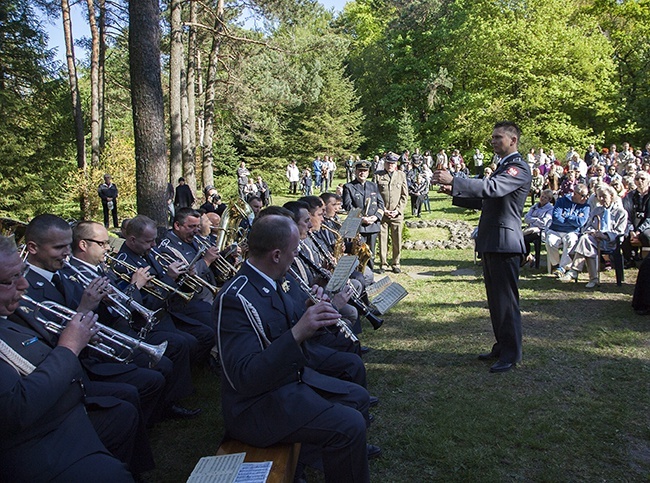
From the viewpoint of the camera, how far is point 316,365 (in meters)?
3.91

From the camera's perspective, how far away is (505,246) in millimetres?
5035

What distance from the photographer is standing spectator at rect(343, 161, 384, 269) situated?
30.9 feet

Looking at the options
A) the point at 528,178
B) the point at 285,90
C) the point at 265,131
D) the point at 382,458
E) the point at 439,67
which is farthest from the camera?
the point at 439,67

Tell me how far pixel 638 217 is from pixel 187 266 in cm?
801

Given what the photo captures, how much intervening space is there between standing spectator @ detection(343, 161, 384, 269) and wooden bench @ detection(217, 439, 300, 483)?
6.60m

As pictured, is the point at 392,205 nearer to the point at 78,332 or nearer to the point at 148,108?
the point at 148,108

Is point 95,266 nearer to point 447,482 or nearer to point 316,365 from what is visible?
point 316,365

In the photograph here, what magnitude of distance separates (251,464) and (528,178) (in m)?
3.71

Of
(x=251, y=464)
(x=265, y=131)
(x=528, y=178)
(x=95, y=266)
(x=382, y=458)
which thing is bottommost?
(x=382, y=458)

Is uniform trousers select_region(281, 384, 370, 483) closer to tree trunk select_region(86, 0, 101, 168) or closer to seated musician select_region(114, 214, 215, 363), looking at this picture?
seated musician select_region(114, 214, 215, 363)

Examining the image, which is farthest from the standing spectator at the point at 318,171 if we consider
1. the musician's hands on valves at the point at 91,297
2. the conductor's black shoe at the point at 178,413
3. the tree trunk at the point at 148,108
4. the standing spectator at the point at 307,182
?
the musician's hands on valves at the point at 91,297

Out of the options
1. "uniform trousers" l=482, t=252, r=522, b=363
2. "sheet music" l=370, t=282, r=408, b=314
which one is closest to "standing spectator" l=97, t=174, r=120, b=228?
"sheet music" l=370, t=282, r=408, b=314

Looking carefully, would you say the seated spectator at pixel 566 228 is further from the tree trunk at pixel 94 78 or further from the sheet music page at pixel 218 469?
the tree trunk at pixel 94 78

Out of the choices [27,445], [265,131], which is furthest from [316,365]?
[265,131]
